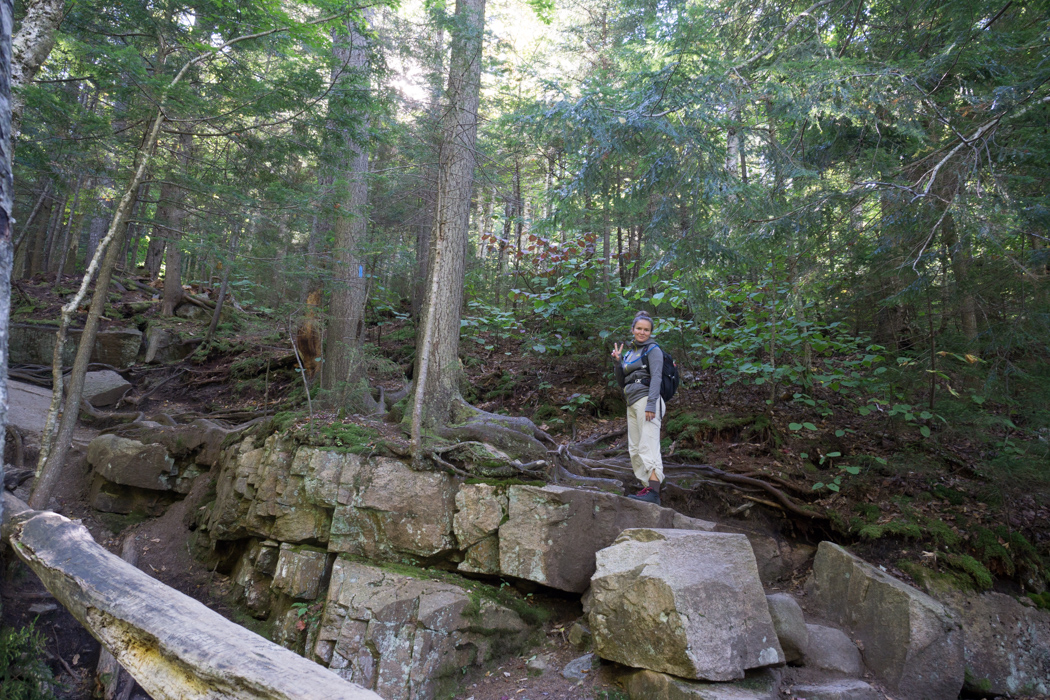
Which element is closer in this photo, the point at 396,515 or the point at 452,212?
the point at 396,515

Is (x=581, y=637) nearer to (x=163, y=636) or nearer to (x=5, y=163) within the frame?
(x=163, y=636)

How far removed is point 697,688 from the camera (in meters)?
4.12

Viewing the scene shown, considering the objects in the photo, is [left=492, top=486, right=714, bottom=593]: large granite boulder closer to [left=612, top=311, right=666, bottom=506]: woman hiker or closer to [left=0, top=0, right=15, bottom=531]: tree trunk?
[left=612, top=311, right=666, bottom=506]: woman hiker

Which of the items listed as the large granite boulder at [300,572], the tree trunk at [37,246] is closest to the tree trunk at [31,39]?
→ the large granite boulder at [300,572]

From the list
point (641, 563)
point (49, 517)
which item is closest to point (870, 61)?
point (641, 563)

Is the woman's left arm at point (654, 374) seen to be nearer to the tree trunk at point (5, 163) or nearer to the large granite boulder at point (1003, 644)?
the large granite boulder at point (1003, 644)

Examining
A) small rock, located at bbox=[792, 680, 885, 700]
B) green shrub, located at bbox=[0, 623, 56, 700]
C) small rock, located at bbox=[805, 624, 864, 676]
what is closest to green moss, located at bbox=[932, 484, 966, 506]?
small rock, located at bbox=[805, 624, 864, 676]

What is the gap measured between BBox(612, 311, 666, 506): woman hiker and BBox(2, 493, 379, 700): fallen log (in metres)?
4.33

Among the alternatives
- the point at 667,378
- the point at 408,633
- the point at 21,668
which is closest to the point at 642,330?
the point at 667,378

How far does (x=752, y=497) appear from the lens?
708 centimetres

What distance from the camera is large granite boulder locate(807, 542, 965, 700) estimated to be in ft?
15.7

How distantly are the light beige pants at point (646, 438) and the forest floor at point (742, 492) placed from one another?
1.10m

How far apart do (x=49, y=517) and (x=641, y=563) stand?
17.3ft

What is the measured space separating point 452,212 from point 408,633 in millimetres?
5162
